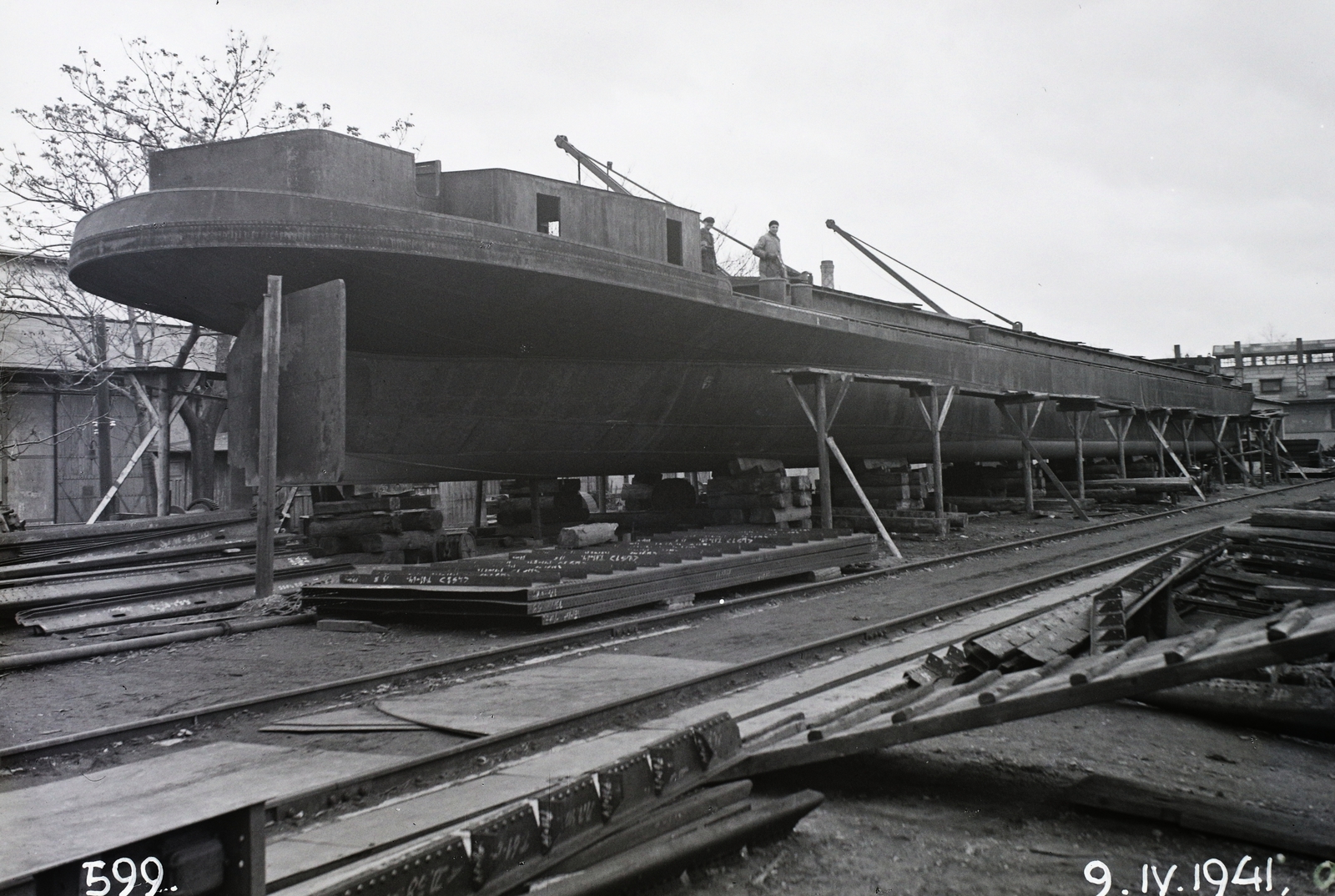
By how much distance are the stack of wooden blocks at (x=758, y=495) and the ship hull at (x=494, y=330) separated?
0.27 m

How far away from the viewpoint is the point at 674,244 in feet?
33.6

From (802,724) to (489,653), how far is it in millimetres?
2512

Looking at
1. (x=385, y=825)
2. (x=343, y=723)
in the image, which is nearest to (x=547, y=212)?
(x=343, y=723)

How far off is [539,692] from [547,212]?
5705 mm

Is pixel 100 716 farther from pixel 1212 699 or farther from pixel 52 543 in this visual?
pixel 52 543

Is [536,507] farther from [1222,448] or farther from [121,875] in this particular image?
[1222,448]

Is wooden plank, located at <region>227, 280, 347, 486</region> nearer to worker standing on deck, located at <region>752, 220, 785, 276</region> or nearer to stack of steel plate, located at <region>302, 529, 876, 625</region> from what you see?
stack of steel plate, located at <region>302, 529, 876, 625</region>

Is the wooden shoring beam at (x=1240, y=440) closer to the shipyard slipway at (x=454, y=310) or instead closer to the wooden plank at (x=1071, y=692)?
the shipyard slipway at (x=454, y=310)

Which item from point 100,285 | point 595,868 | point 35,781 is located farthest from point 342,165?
point 595,868

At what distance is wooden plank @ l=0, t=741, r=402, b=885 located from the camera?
2.85 m

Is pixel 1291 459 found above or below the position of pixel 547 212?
below

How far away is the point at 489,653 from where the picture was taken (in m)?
5.51

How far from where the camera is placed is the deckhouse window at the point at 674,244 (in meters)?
10.2

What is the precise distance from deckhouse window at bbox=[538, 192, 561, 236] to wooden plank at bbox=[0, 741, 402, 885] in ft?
20.4
